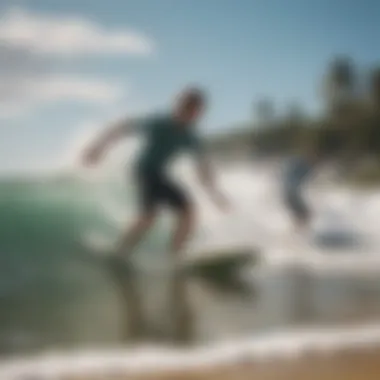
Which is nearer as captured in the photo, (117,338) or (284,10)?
(117,338)

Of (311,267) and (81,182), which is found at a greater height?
(81,182)

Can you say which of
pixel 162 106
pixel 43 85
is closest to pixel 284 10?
pixel 162 106

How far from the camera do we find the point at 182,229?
1.11m

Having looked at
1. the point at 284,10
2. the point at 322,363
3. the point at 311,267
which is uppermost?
the point at 284,10

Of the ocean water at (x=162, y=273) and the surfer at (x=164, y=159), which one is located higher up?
the surfer at (x=164, y=159)

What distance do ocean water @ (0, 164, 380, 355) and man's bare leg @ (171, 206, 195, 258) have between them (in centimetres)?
2

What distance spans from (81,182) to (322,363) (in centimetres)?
50

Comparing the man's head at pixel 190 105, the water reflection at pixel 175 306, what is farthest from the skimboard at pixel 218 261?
the man's head at pixel 190 105

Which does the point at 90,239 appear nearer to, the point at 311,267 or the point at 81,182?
the point at 81,182

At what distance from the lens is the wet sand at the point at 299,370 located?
3.45 ft

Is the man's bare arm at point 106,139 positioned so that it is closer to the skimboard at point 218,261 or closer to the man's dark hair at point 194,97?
the man's dark hair at point 194,97

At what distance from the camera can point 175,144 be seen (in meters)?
1.11

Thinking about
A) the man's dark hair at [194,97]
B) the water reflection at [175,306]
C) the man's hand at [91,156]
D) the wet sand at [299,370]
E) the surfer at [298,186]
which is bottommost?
the wet sand at [299,370]

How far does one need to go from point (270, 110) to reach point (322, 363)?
0.43m
